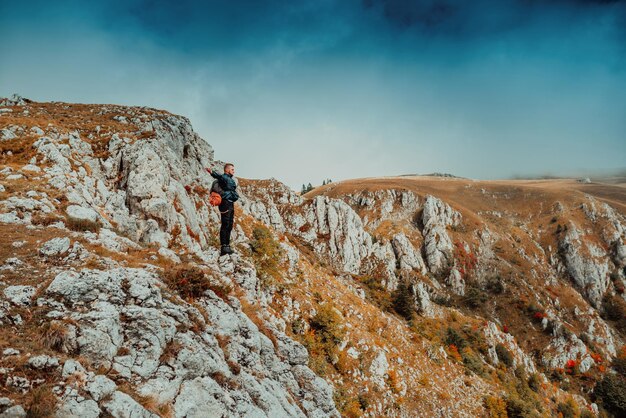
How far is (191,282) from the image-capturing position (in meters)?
11.3

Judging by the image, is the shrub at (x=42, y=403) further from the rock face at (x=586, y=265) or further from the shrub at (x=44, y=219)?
the rock face at (x=586, y=265)

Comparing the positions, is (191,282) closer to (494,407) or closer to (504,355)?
(494,407)

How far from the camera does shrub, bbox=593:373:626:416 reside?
85.3 metres

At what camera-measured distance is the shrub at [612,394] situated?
3359 inches

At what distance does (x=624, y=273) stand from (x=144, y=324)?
19638 cm

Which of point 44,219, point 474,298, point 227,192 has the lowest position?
point 474,298

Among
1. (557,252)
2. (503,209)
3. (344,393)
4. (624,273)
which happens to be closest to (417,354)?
(344,393)

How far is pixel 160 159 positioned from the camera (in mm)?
26688

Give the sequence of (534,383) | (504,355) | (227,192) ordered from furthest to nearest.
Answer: (504,355) < (534,383) < (227,192)

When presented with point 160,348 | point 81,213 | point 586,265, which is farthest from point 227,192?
point 586,265

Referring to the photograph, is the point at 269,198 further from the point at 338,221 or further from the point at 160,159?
the point at 160,159

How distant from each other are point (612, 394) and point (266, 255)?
119920mm

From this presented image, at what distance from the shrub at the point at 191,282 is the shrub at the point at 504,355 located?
271ft

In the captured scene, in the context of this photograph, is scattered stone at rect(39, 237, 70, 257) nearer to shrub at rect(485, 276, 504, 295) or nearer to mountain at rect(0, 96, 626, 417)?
mountain at rect(0, 96, 626, 417)
